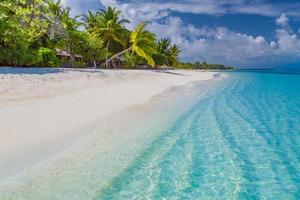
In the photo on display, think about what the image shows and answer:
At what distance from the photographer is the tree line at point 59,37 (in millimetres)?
19266

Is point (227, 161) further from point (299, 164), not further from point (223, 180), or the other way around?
point (299, 164)

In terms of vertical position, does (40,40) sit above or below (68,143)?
above

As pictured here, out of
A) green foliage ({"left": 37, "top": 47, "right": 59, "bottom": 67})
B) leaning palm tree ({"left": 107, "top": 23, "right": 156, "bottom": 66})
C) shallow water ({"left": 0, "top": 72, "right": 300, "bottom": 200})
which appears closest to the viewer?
shallow water ({"left": 0, "top": 72, "right": 300, "bottom": 200})

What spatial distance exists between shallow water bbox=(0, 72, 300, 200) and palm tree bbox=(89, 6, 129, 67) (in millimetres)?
30692

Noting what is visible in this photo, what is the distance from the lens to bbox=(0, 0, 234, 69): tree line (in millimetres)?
19266

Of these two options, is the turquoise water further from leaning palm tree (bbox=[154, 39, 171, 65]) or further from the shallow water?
leaning palm tree (bbox=[154, 39, 171, 65])

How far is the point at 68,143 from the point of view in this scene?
6.69m

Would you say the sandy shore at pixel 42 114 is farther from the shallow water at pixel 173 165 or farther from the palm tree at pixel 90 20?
the palm tree at pixel 90 20

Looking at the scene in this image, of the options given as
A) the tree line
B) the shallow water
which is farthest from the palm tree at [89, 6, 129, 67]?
the shallow water

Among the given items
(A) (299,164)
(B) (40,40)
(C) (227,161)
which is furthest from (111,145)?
(B) (40,40)

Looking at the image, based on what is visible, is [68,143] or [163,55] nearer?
[68,143]

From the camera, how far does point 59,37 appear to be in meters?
27.0

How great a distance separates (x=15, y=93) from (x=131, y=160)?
705 cm

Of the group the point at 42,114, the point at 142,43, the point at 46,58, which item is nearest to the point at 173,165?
the point at 42,114
